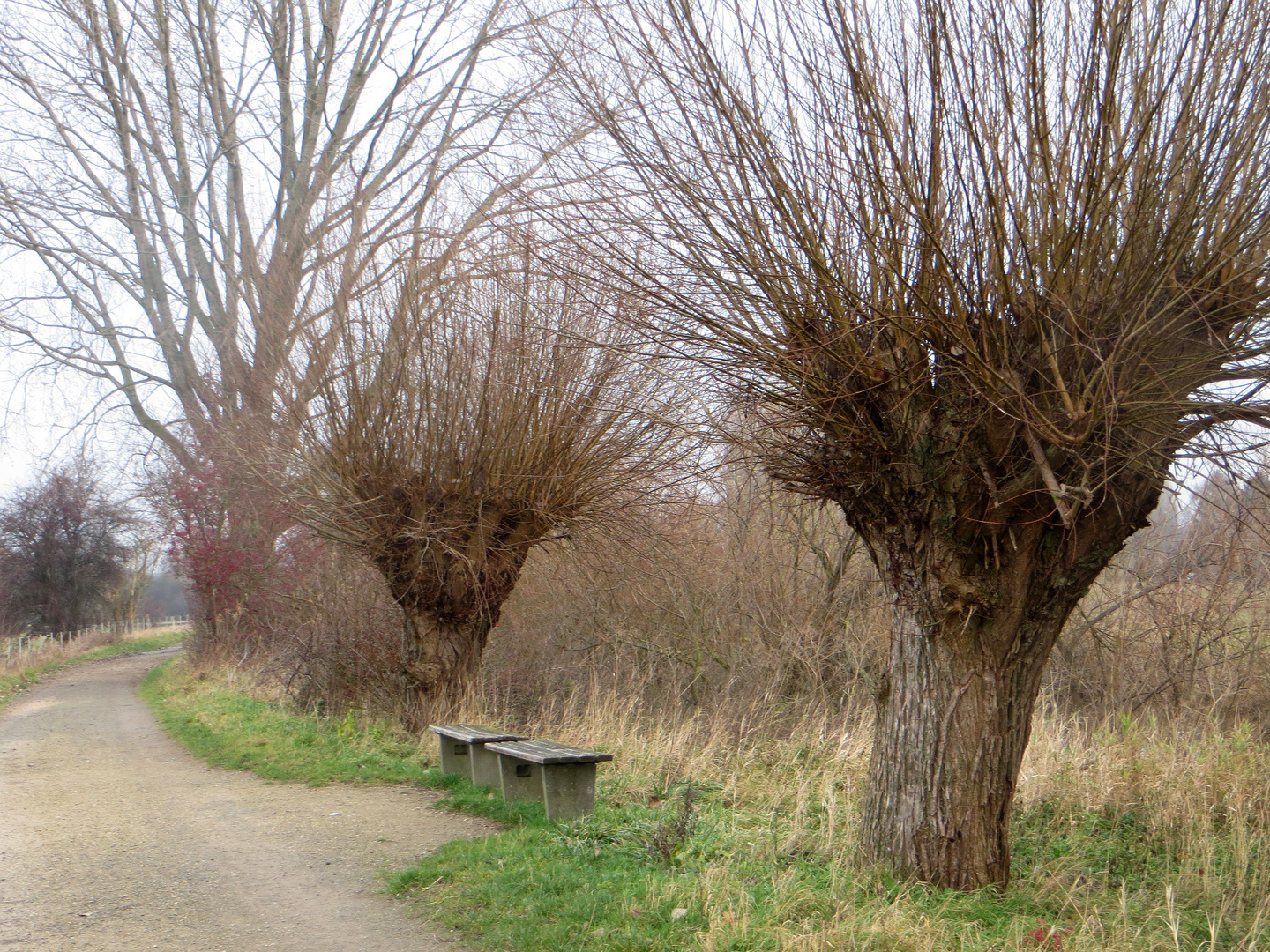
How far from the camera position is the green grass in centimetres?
2077

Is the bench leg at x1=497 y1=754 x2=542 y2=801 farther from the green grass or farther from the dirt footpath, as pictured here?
the green grass

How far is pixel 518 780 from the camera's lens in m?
7.80

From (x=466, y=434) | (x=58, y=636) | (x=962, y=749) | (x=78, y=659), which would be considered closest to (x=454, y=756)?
(x=466, y=434)

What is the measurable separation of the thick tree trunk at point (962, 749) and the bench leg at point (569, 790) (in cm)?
239

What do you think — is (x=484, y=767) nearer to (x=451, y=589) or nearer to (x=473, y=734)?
(x=473, y=734)

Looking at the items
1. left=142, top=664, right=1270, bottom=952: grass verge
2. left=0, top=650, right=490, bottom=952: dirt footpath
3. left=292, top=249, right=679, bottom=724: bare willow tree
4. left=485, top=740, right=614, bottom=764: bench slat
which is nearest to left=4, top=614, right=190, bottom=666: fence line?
left=292, top=249, right=679, bottom=724: bare willow tree

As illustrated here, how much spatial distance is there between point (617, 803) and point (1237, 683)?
8.15 m

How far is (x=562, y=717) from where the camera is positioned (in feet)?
41.2

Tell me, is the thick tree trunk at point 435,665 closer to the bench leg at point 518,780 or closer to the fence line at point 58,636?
the bench leg at point 518,780

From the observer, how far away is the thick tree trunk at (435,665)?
472 inches

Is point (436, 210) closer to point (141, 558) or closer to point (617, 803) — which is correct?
point (617, 803)

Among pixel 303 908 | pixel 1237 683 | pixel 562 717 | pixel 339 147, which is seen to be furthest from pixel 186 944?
pixel 339 147

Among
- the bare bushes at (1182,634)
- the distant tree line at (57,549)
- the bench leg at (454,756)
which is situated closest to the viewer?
the bench leg at (454,756)

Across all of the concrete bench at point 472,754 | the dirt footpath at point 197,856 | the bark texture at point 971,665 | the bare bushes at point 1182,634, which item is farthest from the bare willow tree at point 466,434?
the bare bushes at point 1182,634
